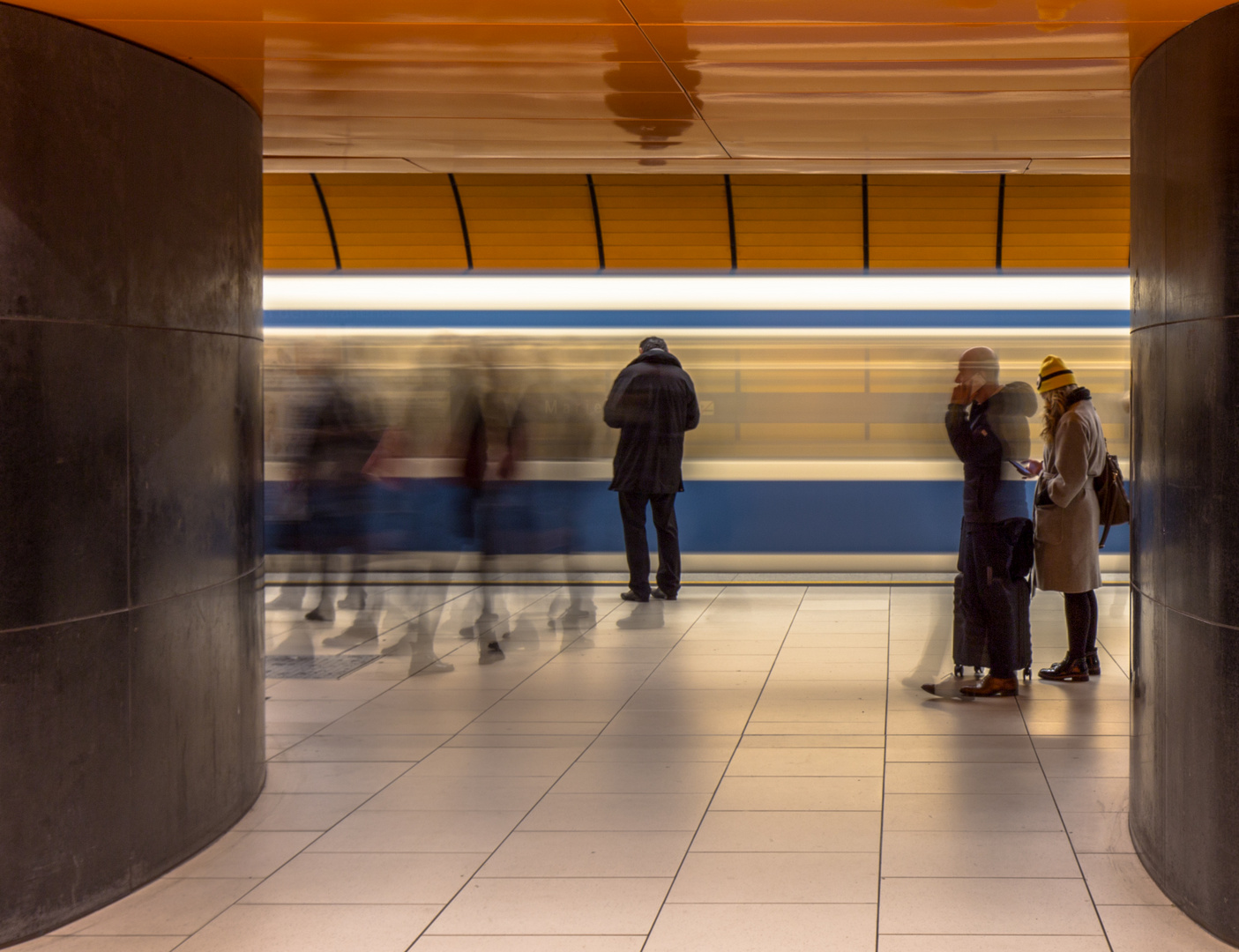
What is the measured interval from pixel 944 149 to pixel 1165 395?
2.79 meters

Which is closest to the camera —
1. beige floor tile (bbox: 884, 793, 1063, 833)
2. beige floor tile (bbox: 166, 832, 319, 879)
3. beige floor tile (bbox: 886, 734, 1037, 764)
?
beige floor tile (bbox: 166, 832, 319, 879)

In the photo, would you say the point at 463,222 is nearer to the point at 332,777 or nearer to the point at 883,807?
the point at 332,777

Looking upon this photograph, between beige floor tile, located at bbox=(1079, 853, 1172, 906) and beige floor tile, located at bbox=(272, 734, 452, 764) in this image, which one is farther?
beige floor tile, located at bbox=(272, 734, 452, 764)

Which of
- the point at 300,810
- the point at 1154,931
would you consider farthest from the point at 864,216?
the point at 1154,931

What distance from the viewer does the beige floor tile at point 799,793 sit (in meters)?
4.39

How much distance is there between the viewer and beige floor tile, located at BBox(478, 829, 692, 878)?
3.76 meters

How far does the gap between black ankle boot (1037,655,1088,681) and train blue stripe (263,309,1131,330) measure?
3785 millimetres

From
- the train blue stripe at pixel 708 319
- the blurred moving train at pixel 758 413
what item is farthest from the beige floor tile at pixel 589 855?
the train blue stripe at pixel 708 319

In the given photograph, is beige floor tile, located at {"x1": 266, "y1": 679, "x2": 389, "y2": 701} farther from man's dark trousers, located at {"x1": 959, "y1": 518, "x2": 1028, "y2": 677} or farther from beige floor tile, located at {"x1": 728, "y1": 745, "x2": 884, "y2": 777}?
man's dark trousers, located at {"x1": 959, "y1": 518, "x2": 1028, "y2": 677}

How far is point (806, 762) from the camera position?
4945mm

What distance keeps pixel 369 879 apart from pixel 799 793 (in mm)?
1616

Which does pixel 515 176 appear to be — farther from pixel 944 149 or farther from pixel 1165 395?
pixel 1165 395

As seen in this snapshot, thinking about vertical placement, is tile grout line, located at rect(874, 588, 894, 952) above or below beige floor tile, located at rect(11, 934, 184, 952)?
above

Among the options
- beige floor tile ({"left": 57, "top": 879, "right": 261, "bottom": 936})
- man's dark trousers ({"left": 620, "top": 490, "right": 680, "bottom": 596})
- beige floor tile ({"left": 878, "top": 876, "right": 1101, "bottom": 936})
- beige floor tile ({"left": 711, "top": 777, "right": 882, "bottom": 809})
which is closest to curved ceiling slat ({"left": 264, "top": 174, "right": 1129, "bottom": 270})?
man's dark trousers ({"left": 620, "top": 490, "right": 680, "bottom": 596})
